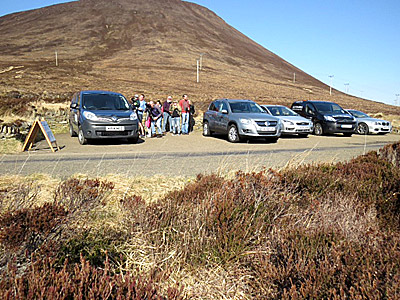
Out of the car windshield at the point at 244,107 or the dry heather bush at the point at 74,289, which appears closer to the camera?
the dry heather bush at the point at 74,289

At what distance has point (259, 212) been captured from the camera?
3807mm

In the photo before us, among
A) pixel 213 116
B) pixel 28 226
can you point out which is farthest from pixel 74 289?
pixel 213 116

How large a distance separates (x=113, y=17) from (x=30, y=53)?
49.5 metres

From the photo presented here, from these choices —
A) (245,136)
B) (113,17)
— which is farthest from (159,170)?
(113,17)

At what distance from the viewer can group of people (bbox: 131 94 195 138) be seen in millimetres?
15703

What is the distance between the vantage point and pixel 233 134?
14.3 metres

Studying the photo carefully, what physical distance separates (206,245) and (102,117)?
9735mm

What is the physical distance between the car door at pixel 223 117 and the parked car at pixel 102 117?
3.73 metres

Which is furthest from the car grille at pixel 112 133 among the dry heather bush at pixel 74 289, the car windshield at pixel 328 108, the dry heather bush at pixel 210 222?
the car windshield at pixel 328 108

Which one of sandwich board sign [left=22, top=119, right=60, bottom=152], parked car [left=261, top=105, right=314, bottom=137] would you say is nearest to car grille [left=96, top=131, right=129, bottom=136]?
sandwich board sign [left=22, top=119, right=60, bottom=152]

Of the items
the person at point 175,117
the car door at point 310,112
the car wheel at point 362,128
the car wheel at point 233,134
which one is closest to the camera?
the car wheel at point 233,134

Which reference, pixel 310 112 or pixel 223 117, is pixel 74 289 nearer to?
pixel 223 117

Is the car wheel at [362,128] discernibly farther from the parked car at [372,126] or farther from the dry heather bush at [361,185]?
the dry heather bush at [361,185]

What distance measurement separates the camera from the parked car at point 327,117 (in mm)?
17703
